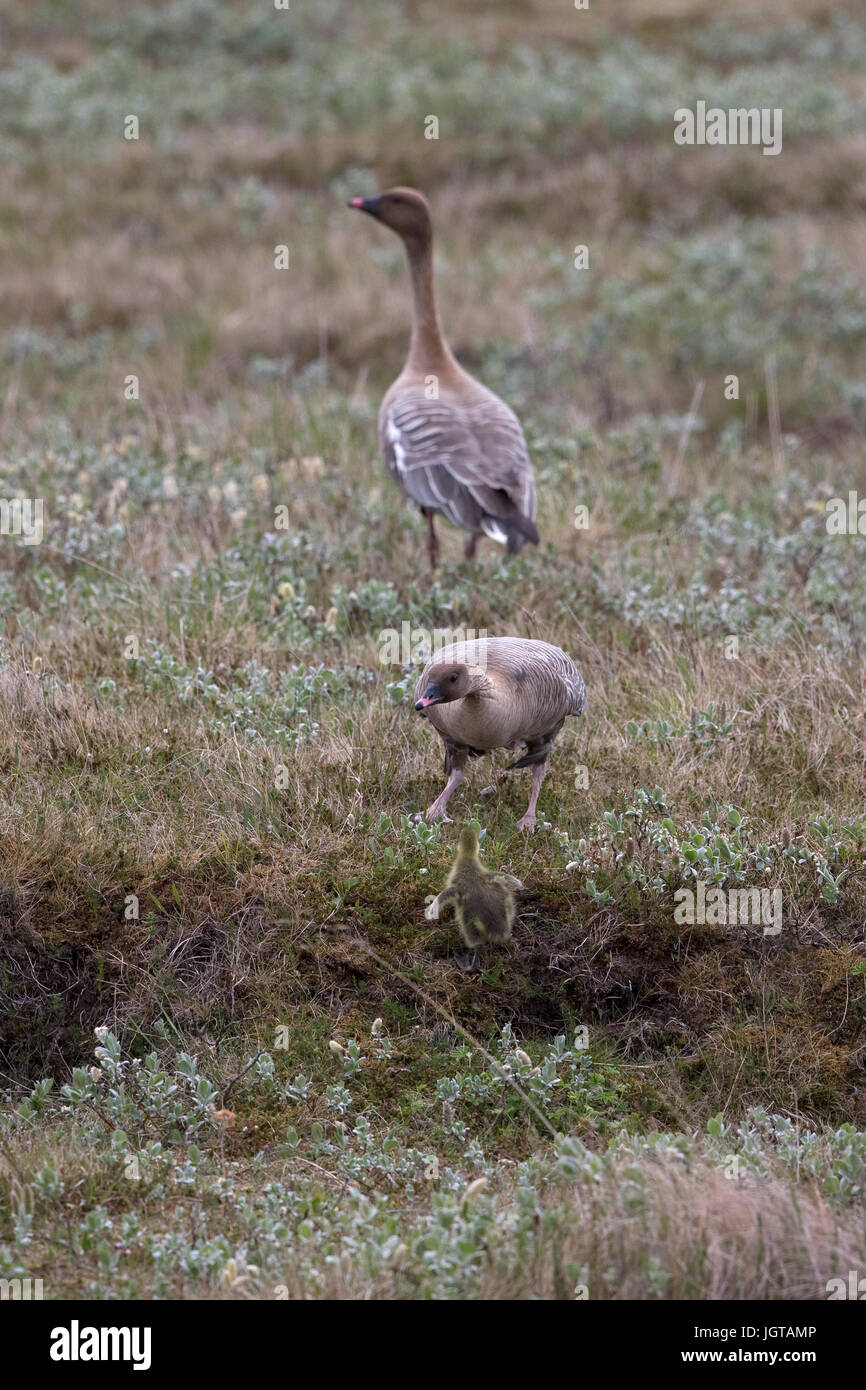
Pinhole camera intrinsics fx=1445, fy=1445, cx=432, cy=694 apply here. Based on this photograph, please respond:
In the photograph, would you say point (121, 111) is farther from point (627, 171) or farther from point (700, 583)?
point (700, 583)

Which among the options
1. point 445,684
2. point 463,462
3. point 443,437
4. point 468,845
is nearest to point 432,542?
point 463,462

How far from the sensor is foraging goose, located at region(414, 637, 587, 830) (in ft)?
17.5

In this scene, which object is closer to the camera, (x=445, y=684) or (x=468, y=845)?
(x=468, y=845)

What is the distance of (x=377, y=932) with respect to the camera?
5.43 metres

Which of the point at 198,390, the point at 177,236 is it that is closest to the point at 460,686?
the point at 198,390

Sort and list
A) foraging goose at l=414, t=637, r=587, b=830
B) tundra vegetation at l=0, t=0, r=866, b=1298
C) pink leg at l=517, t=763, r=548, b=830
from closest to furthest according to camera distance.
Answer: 1. tundra vegetation at l=0, t=0, r=866, b=1298
2. foraging goose at l=414, t=637, r=587, b=830
3. pink leg at l=517, t=763, r=548, b=830

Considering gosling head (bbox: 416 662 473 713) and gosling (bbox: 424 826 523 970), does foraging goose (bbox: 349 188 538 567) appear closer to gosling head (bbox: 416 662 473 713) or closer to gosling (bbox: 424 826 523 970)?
gosling head (bbox: 416 662 473 713)

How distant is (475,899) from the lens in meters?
5.09

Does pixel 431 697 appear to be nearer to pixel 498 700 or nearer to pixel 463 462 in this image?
pixel 498 700

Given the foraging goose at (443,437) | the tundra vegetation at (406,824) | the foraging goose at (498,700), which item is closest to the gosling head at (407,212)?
the foraging goose at (443,437)

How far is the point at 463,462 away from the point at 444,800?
8.94ft

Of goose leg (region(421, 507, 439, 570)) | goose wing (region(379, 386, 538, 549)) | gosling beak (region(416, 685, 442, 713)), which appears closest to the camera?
gosling beak (region(416, 685, 442, 713))

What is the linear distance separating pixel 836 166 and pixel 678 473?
806 cm

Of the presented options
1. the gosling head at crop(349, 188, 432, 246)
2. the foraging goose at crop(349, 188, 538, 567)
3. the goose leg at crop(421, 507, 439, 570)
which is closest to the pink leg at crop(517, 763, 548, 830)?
the foraging goose at crop(349, 188, 538, 567)
